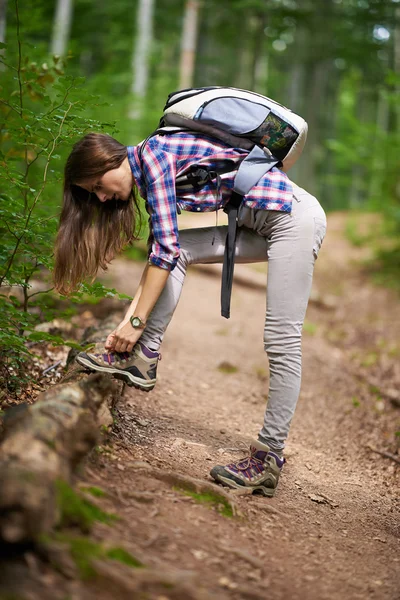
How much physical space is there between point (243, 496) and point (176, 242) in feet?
4.77

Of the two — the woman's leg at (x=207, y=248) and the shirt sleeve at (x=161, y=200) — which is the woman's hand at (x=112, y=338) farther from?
the shirt sleeve at (x=161, y=200)

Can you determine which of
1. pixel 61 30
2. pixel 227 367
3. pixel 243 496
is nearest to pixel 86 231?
pixel 243 496

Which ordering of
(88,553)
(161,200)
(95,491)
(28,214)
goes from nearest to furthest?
(88,553) → (95,491) → (161,200) → (28,214)

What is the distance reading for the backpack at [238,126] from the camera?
3.03m

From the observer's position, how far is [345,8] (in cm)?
1880

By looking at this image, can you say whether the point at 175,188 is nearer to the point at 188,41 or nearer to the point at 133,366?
the point at 133,366

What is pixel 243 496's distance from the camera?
3.22 meters

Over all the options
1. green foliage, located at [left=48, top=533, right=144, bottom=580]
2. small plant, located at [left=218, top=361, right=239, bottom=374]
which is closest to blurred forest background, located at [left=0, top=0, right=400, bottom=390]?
green foliage, located at [left=48, top=533, right=144, bottom=580]

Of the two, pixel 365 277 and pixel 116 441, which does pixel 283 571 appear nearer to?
pixel 116 441

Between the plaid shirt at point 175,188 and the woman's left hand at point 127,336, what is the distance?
1.27ft

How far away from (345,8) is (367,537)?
63.3ft

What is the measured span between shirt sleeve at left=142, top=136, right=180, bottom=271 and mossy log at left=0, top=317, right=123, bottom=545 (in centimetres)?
71

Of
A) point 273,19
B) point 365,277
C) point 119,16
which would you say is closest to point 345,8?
point 273,19

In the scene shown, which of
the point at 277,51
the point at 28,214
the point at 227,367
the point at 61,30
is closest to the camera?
the point at 28,214
